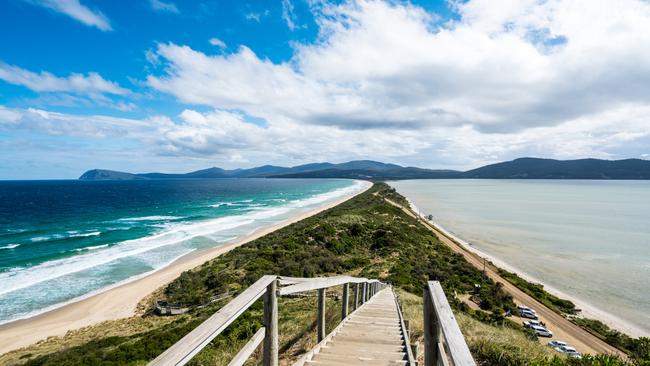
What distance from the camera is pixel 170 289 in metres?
21.1

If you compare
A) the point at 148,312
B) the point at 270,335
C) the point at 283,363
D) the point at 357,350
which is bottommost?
the point at 148,312

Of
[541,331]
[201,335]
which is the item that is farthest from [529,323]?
[201,335]

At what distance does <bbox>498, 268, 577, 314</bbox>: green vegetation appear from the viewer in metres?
23.1

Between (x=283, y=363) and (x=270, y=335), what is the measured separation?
2.65 m

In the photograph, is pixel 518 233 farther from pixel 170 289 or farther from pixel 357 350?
pixel 357 350

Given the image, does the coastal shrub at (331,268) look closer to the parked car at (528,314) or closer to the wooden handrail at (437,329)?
the parked car at (528,314)

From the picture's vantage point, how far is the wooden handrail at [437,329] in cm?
166

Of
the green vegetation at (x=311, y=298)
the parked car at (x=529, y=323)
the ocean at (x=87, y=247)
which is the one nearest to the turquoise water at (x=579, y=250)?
the parked car at (x=529, y=323)

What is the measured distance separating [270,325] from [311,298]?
41.2 feet

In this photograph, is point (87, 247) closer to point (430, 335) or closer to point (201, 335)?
point (201, 335)

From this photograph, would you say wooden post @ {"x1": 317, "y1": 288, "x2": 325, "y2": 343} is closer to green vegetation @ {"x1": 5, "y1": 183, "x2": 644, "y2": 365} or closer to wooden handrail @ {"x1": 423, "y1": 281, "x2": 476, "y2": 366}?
green vegetation @ {"x1": 5, "y1": 183, "x2": 644, "y2": 365}

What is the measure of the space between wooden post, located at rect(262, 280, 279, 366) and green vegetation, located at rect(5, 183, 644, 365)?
9.10 feet

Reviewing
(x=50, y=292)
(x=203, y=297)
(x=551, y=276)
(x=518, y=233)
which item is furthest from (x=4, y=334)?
(x=518, y=233)

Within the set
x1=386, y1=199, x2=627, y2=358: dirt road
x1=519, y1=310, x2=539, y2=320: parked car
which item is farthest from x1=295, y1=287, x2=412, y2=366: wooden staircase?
x1=519, y1=310, x2=539, y2=320: parked car
